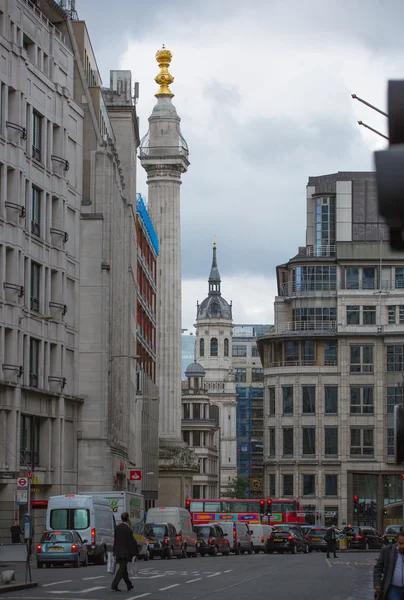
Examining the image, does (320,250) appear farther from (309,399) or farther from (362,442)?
(362,442)

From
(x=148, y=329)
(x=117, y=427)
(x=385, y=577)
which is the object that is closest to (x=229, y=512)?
(x=148, y=329)

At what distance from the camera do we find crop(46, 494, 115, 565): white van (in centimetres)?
4072

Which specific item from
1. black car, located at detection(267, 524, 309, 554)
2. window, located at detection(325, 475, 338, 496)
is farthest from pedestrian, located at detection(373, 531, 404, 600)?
window, located at detection(325, 475, 338, 496)

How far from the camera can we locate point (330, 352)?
116188mm

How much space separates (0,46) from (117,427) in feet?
81.3

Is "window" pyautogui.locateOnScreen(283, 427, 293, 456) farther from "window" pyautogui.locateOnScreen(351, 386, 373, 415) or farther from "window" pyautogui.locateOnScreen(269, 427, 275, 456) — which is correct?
"window" pyautogui.locateOnScreen(351, 386, 373, 415)

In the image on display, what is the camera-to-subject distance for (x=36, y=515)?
186 ft

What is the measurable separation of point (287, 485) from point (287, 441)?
393cm

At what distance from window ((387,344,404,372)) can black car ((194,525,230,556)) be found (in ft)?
175

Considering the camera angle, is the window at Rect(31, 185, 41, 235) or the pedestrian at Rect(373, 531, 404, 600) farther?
the window at Rect(31, 185, 41, 235)

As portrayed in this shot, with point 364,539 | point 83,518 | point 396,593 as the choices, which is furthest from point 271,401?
point 396,593

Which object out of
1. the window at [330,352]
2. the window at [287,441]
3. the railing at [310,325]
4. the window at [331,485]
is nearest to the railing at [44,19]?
the railing at [310,325]

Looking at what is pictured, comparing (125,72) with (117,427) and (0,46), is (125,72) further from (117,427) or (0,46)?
(0,46)

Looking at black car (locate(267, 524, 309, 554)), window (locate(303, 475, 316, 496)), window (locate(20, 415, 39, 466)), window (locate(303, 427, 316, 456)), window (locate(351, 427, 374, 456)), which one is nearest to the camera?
window (locate(20, 415, 39, 466))
